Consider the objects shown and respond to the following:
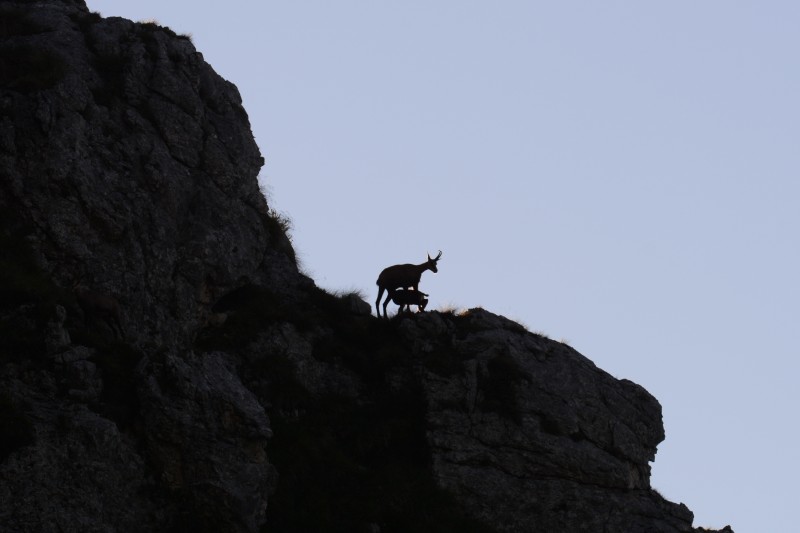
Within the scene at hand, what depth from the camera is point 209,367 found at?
25.9 metres

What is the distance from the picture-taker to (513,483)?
2939cm

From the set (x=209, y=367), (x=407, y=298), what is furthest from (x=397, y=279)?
(x=209, y=367)

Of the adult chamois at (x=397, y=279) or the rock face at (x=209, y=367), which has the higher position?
the adult chamois at (x=397, y=279)

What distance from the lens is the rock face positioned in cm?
2347

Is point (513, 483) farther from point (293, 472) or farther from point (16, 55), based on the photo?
point (16, 55)

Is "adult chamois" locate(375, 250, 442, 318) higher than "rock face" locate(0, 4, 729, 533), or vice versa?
"adult chamois" locate(375, 250, 442, 318)

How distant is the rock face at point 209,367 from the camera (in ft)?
77.0

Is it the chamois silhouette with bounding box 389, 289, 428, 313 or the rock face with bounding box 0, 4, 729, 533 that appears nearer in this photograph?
the rock face with bounding box 0, 4, 729, 533

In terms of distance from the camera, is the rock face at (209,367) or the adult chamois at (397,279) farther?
the adult chamois at (397,279)

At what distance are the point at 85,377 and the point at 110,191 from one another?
7.75 metres

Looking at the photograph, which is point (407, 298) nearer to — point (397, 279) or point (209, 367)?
point (397, 279)

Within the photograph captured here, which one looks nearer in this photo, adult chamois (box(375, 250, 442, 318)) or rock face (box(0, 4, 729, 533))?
rock face (box(0, 4, 729, 533))

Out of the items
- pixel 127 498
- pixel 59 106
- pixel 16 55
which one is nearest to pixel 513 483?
pixel 127 498

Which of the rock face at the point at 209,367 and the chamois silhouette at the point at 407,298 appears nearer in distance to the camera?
the rock face at the point at 209,367
